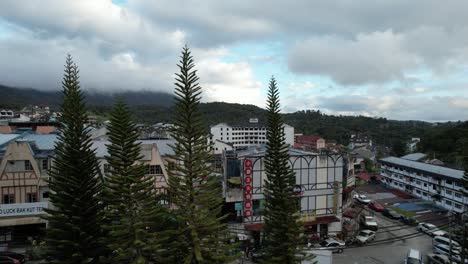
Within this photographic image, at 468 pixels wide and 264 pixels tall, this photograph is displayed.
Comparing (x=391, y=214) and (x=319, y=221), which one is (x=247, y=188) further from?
(x=391, y=214)

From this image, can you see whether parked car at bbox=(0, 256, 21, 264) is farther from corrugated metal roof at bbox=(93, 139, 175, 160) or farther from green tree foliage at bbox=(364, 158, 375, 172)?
green tree foliage at bbox=(364, 158, 375, 172)

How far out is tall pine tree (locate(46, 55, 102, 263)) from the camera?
927 centimetres

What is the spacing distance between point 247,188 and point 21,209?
1319 centimetres

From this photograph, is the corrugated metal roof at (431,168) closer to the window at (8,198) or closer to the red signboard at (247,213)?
the red signboard at (247,213)

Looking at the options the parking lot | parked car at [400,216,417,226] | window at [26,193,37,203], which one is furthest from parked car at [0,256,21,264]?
parked car at [400,216,417,226]

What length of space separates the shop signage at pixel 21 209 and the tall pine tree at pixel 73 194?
8.95 meters

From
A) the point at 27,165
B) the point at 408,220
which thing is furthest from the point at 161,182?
the point at 408,220

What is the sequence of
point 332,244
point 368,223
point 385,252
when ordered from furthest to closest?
point 368,223, point 385,252, point 332,244

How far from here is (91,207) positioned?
9.55 m

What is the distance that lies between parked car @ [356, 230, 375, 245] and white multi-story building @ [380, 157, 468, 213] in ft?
31.7

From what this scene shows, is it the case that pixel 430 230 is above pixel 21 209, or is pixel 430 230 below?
below

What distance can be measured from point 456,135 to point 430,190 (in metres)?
30.7

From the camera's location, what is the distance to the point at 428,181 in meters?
34.1

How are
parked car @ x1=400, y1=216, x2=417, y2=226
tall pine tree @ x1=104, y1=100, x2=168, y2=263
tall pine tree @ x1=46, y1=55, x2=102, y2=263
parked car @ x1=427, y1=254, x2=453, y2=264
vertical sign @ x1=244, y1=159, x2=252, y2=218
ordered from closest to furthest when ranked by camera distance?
tall pine tree @ x1=104, y1=100, x2=168, y2=263 → tall pine tree @ x1=46, y1=55, x2=102, y2=263 → parked car @ x1=427, y1=254, x2=453, y2=264 → vertical sign @ x1=244, y1=159, x2=252, y2=218 → parked car @ x1=400, y1=216, x2=417, y2=226
